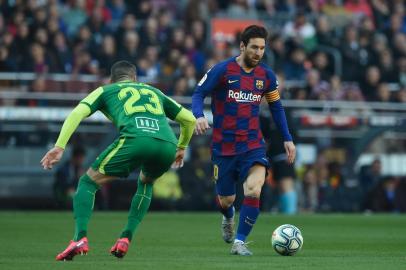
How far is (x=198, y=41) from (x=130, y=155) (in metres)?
15.8

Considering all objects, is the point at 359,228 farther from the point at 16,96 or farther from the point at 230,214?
the point at 16,96

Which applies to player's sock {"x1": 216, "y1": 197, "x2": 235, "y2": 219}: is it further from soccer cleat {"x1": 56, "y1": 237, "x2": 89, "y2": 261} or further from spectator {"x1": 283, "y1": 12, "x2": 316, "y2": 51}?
spectator {"x1": 283, "y1": 12, "x2": 316, "y2": 51}

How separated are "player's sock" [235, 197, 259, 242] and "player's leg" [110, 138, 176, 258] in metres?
1.24

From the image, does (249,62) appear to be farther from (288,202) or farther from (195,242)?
(288,202)

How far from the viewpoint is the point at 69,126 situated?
10.4 m

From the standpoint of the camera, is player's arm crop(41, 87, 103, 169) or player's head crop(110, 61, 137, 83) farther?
player's head crop(110, 61, 137, 83)

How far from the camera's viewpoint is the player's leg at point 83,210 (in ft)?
34.5

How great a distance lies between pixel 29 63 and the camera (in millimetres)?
23641

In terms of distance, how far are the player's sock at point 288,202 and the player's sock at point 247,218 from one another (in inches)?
384

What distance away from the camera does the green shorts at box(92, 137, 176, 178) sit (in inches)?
421

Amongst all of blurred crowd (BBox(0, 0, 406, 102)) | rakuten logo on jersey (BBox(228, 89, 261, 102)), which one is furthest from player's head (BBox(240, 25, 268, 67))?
blurred crowd (BBox(0, 0, 406, 102))

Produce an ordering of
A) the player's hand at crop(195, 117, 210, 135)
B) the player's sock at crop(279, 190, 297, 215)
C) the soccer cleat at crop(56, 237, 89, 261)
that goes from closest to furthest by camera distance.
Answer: the soccer cleat at crop(56, 237, 89, 261)
the player's hand at crop(195, 117, 210, 135)
the player's sock at crop(279, 190, 297, 215)

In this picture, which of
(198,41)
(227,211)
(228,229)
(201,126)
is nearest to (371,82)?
(198,41)

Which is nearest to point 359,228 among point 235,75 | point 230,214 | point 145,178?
point 230,214
